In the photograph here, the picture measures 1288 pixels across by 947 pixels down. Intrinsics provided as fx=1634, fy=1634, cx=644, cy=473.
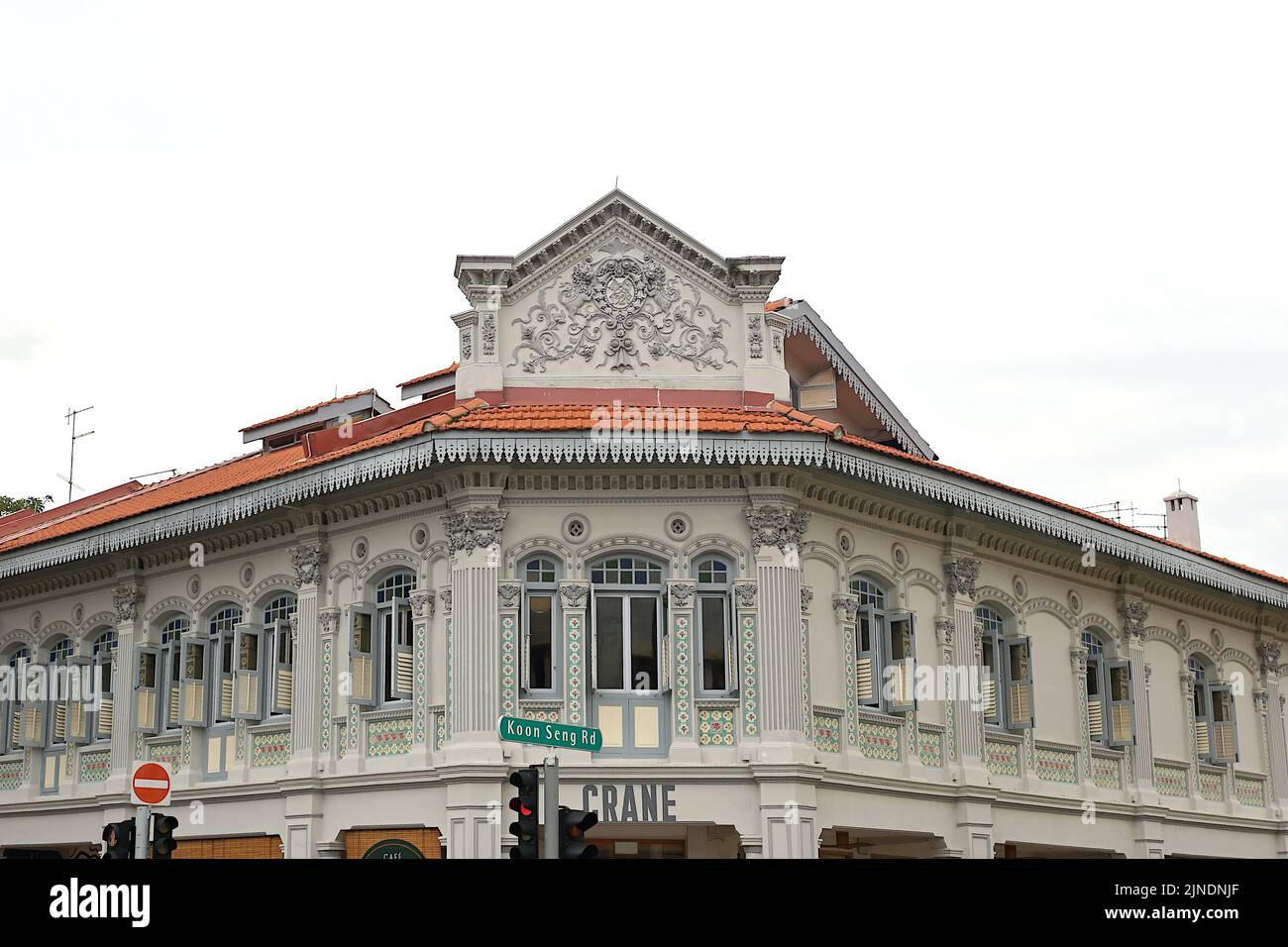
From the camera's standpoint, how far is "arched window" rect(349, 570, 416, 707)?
2264cm

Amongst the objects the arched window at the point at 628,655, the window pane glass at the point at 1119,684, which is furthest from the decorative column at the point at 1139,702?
the arched window at the point at 628,655

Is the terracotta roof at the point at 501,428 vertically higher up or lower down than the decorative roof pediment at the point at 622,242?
lower down

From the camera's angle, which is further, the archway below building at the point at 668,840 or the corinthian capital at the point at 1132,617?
the corinthian capital at the point at 1132,617

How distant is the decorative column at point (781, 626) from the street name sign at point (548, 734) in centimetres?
667

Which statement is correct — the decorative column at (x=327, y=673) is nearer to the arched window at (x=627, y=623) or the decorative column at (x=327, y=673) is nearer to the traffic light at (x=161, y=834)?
the arched window at (x=627, y=623)

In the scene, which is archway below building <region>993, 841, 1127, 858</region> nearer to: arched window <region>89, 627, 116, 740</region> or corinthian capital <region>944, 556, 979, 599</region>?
corinthian capital <region>944, 556, 979, 599</region>

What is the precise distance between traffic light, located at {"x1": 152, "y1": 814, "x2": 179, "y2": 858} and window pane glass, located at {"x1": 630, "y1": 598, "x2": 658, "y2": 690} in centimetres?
656

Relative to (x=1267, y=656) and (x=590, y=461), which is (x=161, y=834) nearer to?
(x=590, y=461)

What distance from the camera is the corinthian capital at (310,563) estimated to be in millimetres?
23938

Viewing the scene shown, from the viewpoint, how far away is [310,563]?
23984 mm

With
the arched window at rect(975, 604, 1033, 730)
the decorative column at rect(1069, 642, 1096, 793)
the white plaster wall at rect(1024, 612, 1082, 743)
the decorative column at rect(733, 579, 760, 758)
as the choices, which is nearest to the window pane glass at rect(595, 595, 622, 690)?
the decorative column at rect(733, 579, 760, 758)

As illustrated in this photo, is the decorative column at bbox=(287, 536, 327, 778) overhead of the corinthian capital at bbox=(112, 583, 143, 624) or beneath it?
beneath
